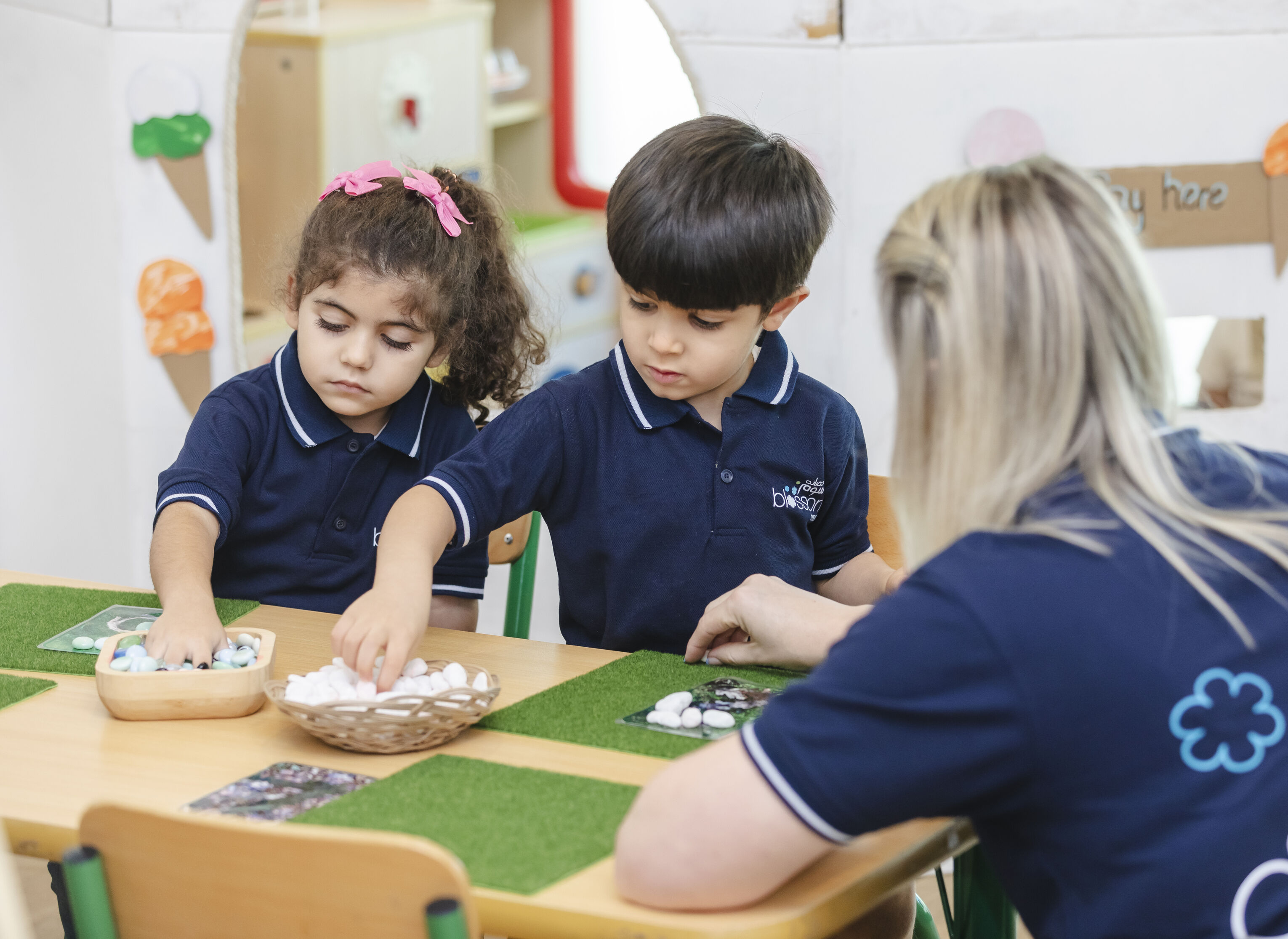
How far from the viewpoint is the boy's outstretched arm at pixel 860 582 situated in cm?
160

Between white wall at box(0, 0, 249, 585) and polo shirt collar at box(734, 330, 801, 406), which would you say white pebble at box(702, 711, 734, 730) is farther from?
white wall at box(0, 0, 249, 585)

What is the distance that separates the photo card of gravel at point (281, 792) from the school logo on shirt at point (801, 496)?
0.68m

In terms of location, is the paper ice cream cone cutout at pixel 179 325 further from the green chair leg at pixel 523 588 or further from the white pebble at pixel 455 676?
the white pebble at pixel 455 676

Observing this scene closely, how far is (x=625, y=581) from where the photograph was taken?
1598 millimetres

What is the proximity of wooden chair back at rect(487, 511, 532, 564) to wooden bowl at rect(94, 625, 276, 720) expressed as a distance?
75 centimetres

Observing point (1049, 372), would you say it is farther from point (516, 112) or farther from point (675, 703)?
point (516, 112)

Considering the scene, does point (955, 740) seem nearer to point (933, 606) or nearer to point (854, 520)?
point (933, 606)

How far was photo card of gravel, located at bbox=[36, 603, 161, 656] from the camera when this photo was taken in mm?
1385

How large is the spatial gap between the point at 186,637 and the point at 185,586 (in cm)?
15

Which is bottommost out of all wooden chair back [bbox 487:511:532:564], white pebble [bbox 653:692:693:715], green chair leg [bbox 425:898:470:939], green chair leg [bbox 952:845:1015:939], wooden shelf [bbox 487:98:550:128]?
green chair leg [bbox 952:845:1015:939]

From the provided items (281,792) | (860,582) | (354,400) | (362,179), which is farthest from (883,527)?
(281,792)

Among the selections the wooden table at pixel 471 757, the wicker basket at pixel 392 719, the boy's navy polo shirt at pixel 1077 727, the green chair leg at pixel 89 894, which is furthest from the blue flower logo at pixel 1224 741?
the green chair leg at pixel 89 894

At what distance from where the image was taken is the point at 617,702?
1237mm

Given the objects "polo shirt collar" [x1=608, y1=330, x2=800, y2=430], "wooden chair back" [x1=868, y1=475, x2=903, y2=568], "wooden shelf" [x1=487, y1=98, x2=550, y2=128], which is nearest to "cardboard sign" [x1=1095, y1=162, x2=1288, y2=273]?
"wooden chair back" [x1=868, y1=475, x2=903, y2=568]
